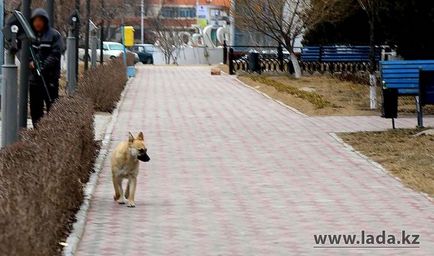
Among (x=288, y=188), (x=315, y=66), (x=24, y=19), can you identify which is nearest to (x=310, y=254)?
(x=288, y=188)

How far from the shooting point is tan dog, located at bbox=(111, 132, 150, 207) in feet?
31.7

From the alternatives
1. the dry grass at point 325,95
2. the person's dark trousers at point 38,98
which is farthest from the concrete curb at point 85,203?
the dry grass at point 325,95

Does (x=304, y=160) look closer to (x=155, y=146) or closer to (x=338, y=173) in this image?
(x=338, y=173)

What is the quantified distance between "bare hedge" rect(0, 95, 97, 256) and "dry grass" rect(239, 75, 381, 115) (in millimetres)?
10135

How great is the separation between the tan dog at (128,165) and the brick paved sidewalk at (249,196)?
149 mm

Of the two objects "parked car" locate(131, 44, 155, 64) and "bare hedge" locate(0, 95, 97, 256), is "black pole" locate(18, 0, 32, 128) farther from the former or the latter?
"parked car" locate(131, 44, 155, 64)

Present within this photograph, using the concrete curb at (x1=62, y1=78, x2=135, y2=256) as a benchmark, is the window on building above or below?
above

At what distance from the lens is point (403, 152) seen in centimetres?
1378

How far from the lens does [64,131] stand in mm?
9688

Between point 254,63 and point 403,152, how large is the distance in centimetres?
2482

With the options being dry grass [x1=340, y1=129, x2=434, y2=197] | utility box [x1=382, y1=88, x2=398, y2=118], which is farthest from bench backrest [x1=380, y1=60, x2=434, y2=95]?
dry grass [x1=340, y1=129, x2=434, y2=197]

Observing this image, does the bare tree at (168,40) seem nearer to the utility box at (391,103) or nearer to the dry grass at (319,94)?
the dry grass at (319,94)

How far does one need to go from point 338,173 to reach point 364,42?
26.7m

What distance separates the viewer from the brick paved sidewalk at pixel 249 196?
826 centimetres
